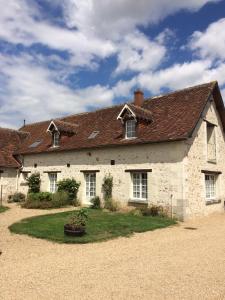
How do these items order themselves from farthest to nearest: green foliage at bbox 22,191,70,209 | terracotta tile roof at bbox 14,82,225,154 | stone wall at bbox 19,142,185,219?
1. green foliage at bbox 22,191,70,209
2. terracotta tile roof at bbox 14,82,225,154
3. stone wall at bbox 19,142,185,219

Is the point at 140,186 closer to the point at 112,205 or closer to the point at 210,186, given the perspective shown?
the point at 112,205

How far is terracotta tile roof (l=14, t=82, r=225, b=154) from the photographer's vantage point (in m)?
15.5

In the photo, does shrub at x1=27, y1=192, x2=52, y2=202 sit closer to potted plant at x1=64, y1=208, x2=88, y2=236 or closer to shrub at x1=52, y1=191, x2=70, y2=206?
shrub at x1=52, y1=191, x2=70, y2=206

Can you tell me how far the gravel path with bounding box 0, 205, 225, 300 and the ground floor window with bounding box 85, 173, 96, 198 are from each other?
831 cm

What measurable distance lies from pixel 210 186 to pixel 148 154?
4609mm

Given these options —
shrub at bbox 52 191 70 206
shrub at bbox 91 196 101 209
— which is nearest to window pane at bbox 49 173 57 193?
shrub at bbox 52 191 70 206

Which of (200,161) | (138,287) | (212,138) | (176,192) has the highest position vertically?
(212,138)

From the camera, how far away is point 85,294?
5.32 meters

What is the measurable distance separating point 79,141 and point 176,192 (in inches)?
304

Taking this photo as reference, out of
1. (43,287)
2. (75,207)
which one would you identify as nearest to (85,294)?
(43,287)

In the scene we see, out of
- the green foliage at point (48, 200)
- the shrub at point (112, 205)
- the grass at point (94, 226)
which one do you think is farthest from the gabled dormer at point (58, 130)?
the grass at point (94, 226)

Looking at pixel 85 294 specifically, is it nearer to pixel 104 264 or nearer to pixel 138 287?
pixel 138 287

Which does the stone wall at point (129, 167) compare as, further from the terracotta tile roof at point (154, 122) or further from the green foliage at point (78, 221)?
the green foliage at point (78, 221)

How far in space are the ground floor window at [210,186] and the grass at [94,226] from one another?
4.37 meters
